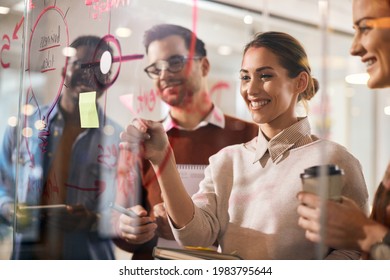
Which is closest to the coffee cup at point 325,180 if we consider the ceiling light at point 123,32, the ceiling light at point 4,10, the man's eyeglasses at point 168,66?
the man's eyeglasses at point 168,66

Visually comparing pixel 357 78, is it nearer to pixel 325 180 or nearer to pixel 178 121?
pixel 325 180

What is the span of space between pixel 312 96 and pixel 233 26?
312 mm

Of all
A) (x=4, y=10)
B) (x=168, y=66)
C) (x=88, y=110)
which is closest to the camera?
(x=168, y=66)

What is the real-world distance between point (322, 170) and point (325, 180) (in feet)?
0.09

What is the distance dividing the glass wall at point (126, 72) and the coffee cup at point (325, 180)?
72 mm

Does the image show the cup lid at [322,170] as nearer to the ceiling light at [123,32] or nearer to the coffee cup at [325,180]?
the coffee cup at [325,180]

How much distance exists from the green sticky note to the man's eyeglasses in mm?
233

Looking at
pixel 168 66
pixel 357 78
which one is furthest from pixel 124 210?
pixel 357 78

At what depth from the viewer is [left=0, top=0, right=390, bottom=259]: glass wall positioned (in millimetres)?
1381

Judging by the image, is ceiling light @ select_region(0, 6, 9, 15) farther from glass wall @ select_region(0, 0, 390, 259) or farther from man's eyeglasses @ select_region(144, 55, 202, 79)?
man's eyeglasses @ select_region(144, 55, 202, 79)

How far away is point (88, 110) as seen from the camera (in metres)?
1.72

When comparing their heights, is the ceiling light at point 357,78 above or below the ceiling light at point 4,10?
below

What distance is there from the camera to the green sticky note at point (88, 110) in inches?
67.2
